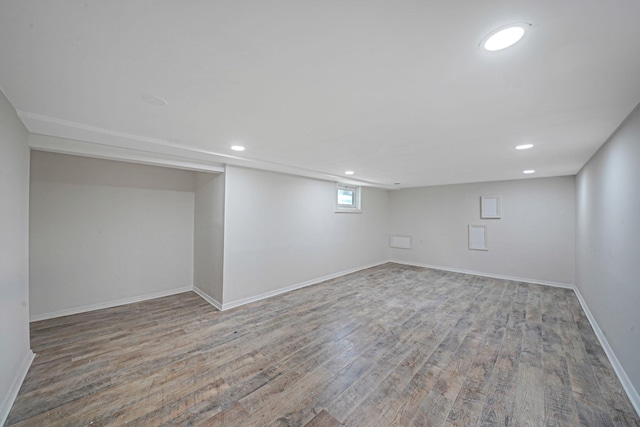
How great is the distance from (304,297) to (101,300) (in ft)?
10.1

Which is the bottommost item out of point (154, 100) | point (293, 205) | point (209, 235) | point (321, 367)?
point (321, 367)

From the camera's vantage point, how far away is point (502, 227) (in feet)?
18.1

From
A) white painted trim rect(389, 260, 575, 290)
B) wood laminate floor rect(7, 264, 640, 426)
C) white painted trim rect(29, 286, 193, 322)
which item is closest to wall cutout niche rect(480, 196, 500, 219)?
white painted trim rect(389, 260, 575, 290)

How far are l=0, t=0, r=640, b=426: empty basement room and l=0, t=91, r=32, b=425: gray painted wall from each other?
0.10 feet

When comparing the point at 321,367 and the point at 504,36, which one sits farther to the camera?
the point at 321,367

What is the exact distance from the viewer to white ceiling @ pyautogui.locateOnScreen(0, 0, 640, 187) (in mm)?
953

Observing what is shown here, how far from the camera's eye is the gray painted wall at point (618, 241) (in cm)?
189

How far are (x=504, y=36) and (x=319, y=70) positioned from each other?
2.83 ft

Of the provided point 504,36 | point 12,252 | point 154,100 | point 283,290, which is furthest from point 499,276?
point 12,252

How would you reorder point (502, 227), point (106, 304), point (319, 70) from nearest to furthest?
point (319, 70) < point (106, 304) < point (502, 227)

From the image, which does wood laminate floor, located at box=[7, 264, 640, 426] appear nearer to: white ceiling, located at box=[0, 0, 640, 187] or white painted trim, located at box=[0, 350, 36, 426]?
white painted trim, located at box=[0, 350, 36, 426]

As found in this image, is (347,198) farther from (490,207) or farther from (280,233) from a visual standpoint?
(490,207)

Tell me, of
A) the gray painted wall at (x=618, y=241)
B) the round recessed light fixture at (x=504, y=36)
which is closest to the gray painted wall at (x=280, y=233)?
the round recessed light fixture at (x=504, y=36)

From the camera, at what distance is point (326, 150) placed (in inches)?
117
